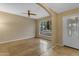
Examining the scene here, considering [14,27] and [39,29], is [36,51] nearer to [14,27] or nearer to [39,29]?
[14,27]

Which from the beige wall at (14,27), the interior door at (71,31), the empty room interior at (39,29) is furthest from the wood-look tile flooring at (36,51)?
the beige wall at (14,27)

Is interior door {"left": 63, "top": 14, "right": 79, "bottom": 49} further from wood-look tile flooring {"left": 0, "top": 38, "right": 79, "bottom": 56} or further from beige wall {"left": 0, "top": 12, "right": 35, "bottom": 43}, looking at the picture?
beige wall {"left": 0, "top": 12, "right": 35, "bottom": 43}

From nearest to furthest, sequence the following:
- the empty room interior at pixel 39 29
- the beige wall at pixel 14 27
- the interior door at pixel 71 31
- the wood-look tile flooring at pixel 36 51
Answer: the wood-look tile flooring at pixel 36 51
the empty room interior at pixel 39 29
the interior door at pixel 71 31
the beige wall at pixel 14 27

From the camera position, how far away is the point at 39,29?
7.68 m

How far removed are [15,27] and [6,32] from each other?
2.35ft

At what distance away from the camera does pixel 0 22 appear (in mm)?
4969

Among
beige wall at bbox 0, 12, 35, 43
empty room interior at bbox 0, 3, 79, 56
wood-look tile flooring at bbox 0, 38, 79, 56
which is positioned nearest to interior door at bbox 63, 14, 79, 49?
empty room interior at bbox 0, 3, 79, 56

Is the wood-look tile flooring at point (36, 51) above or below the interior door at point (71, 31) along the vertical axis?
below

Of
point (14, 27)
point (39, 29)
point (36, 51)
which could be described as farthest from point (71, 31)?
point (39, 29)

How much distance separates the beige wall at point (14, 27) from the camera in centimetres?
512

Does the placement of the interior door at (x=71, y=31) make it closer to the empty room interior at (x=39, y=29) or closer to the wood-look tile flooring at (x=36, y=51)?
the empty room interior at (x=39, y=29)

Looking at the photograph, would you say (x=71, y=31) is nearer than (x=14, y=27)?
Result: Yes

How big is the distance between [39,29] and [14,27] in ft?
7.72

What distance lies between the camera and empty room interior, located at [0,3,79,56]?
356 centimetres
